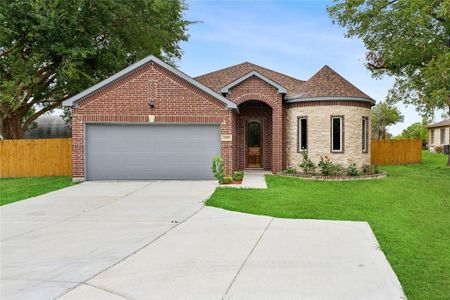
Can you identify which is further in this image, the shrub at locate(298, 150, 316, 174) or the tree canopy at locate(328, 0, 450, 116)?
the tree canopy at locate(328, 0, 450, 116)

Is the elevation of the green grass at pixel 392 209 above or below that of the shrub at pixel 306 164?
below

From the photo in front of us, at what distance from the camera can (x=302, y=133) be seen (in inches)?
693

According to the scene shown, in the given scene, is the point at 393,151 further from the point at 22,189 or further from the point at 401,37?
the point at 22,189

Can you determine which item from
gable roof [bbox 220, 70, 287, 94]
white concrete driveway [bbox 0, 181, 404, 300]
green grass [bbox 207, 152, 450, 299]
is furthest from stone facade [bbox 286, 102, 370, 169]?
white concrete driveway [bbox 0, 181, 404, 300]

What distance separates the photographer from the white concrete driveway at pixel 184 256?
4289 mm

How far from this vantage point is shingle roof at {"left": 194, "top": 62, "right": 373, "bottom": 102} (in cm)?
1712

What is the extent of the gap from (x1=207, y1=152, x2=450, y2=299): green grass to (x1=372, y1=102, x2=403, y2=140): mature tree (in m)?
30.4

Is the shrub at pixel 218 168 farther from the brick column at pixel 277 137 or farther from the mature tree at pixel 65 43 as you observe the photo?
the mature tree at pixel 65 43

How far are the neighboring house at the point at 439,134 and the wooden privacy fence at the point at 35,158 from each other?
35690mm

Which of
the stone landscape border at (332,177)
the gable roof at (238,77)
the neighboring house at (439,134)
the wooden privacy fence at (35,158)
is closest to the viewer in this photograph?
the stone landscape border at (332,177)

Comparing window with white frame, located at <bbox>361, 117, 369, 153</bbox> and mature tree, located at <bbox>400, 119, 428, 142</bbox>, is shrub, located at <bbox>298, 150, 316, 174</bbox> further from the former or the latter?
mature tree, located at <bbox>400, 119, 428, 142</bbox>

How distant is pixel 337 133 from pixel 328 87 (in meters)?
2.33

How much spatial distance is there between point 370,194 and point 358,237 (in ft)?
19.8

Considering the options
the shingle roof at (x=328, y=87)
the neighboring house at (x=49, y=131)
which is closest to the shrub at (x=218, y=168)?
the shingle roof at (x=328, y=87)
